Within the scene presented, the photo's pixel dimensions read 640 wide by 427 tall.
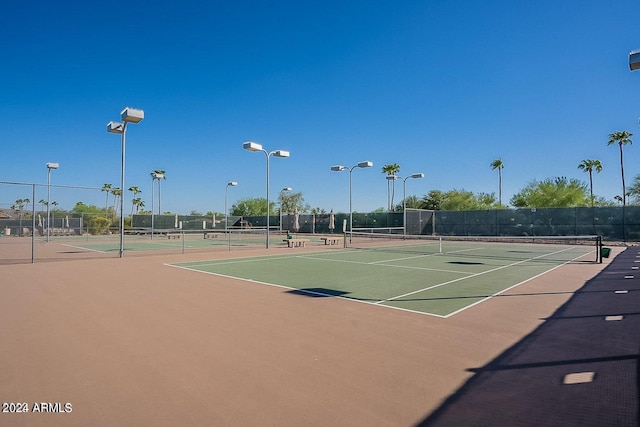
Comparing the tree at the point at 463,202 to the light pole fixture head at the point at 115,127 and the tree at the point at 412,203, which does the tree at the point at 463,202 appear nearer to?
the tree at the point at 412,203

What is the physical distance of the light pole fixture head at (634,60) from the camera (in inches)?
250

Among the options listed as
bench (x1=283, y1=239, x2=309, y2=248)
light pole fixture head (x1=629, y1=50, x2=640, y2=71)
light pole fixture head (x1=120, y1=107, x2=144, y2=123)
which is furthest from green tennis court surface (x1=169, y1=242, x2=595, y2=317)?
bench (x1=283, y1=239, x2=309, y2=248)

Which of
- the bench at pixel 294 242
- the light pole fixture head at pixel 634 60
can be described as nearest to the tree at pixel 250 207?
the bench at pixel 294 242

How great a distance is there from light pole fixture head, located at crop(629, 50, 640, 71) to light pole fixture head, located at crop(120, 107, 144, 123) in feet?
46.3

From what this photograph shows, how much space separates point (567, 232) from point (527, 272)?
2183cm

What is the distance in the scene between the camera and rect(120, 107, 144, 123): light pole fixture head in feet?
44.3

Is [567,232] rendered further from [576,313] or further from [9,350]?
[9,350]

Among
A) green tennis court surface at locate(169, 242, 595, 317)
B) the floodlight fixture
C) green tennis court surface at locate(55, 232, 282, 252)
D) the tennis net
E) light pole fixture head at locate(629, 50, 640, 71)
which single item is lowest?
the tennis net

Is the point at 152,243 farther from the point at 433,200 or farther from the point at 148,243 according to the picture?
the point at 433,200

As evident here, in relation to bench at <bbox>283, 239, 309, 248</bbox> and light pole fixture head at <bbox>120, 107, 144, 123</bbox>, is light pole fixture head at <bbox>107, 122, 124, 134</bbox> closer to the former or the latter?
light pole fixture head at <bbox>120, 107, 144, 123</bbox>

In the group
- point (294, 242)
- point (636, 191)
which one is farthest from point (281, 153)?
point (636, 191)

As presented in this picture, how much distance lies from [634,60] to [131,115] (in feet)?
47.0

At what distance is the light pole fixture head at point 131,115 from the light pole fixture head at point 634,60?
14110 mm

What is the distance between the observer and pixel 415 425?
2.94 m
